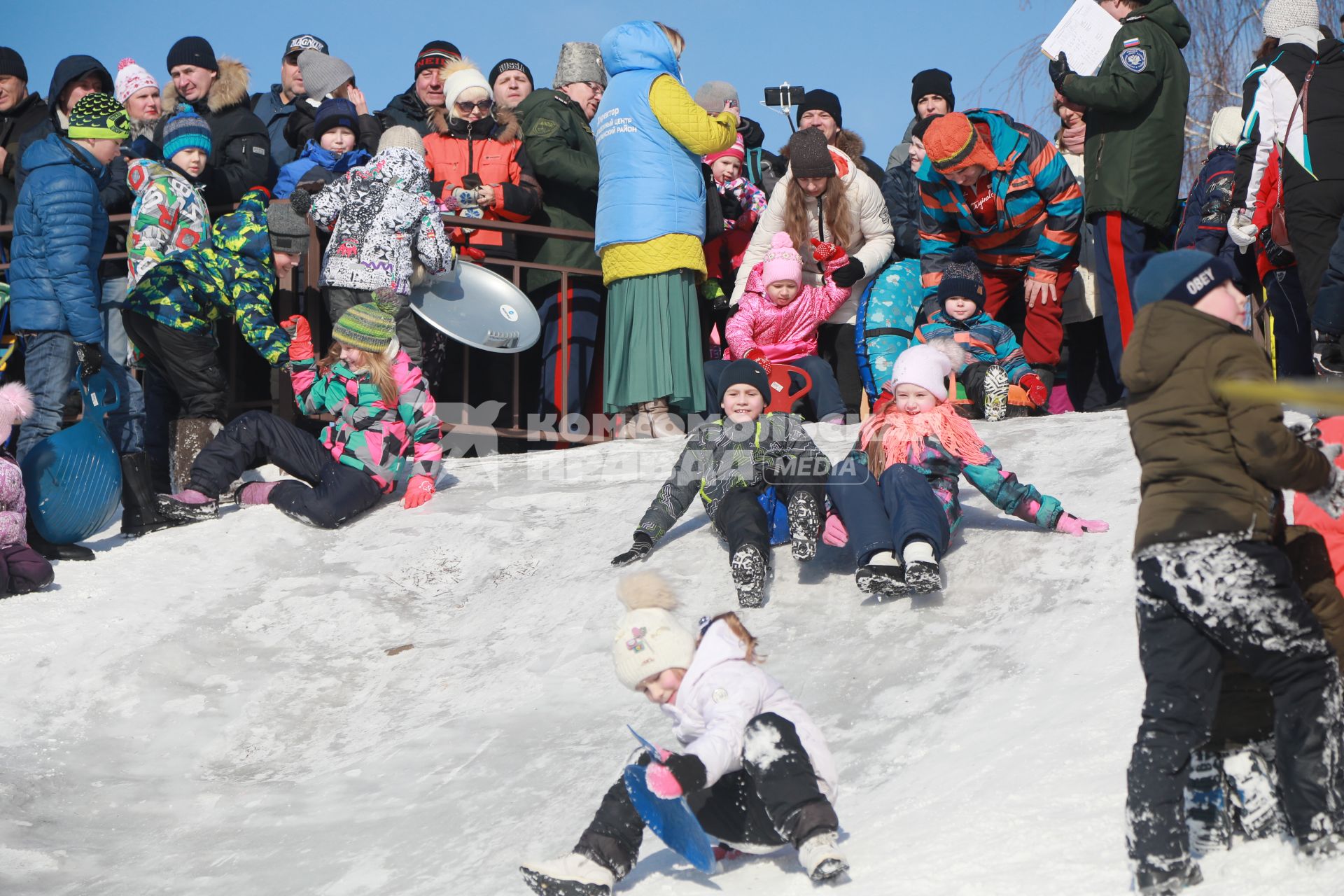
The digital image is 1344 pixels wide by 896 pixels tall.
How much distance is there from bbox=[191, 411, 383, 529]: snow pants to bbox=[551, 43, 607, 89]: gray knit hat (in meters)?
3.13

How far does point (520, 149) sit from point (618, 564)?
3748mm

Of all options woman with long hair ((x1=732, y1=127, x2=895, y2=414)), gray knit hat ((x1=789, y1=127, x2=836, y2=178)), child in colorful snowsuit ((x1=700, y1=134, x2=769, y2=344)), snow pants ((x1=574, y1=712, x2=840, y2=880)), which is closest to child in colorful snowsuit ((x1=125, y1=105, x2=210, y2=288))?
child in colorful snowsuit ((x1=700, y1=134, x2=769, y2=344))

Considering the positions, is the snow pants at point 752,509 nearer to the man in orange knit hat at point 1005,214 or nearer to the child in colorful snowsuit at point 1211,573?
the man in orange knit hat at point 1005,214

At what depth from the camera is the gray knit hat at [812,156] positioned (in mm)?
9227

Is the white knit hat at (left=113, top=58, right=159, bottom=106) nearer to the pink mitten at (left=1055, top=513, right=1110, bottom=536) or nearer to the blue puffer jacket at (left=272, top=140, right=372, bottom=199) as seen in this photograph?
the blue puffer jacket at (left=272, top=140, right=372, bottom=199)

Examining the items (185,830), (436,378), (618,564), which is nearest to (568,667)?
(618,564)

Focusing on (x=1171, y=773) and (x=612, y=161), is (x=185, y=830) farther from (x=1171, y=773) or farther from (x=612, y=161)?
(x=612, y=161)

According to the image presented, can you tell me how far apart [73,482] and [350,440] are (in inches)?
56.2

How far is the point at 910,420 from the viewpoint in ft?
22.5

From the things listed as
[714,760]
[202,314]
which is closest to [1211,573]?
[714,760]

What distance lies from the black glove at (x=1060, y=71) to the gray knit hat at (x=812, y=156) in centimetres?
138

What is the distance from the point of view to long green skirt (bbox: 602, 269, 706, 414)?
29.9 feet

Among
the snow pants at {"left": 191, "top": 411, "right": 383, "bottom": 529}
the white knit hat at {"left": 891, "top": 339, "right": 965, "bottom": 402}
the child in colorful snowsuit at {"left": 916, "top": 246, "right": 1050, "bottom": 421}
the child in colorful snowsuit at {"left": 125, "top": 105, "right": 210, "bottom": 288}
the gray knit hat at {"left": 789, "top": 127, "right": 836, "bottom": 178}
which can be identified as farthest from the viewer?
the gray knit hat at {"left": 789, "top": 127, "right": 836, "bottom": 178}

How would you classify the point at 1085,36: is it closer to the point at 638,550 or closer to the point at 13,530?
the point at 638,550
